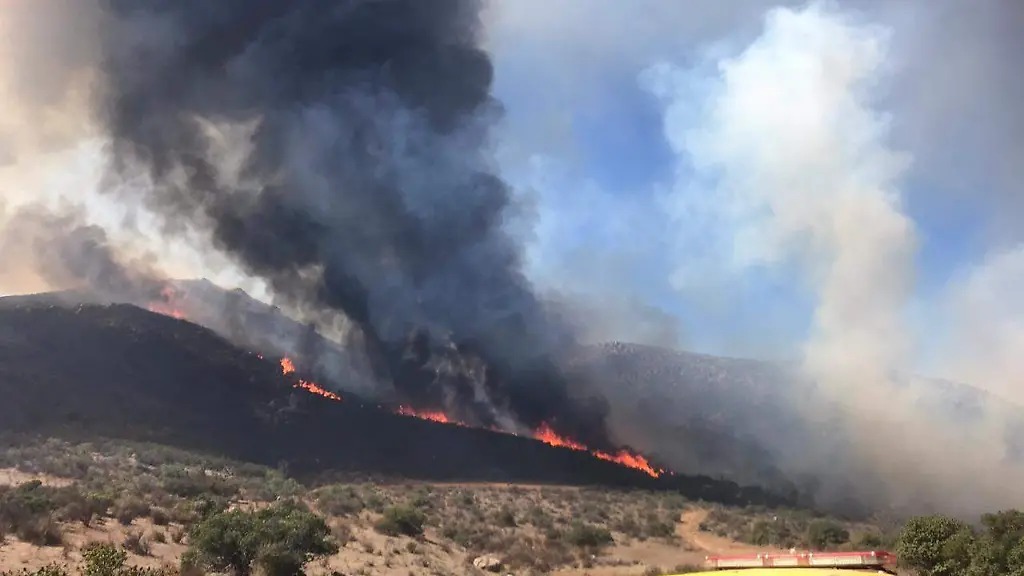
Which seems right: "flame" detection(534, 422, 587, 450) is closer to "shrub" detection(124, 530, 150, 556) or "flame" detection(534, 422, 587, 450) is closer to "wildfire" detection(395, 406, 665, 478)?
"wildfire" detection(395, 406, 665, 478)

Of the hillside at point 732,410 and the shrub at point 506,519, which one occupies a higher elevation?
the hillside at point 732,410

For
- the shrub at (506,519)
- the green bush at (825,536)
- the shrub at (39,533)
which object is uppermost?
the green bush at (825,536)

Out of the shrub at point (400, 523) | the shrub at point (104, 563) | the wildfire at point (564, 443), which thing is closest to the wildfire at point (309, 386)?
the wildfire at point (564, 443)

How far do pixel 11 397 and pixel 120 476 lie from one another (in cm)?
2368

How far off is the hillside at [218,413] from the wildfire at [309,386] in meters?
1.15

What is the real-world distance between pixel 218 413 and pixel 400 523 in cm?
3665

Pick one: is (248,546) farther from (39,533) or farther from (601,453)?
(601,453)

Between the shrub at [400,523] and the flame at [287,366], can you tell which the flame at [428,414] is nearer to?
the flame at [287,366]

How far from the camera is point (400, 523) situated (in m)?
36.4

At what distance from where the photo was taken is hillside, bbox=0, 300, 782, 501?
5816cm

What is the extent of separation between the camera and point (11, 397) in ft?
182

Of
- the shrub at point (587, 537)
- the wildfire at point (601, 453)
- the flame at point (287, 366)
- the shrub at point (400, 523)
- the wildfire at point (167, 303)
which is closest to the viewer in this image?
the shrub at point (400, 523)

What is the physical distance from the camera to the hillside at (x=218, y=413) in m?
58.2

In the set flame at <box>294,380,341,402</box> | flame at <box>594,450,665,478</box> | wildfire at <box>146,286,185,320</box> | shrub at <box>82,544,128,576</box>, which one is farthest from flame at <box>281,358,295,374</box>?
shrub at <box>82,544,128,576</box>
